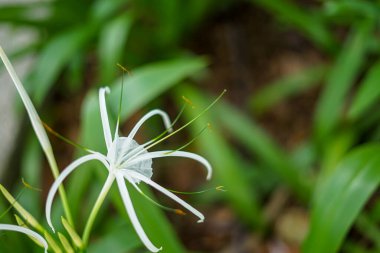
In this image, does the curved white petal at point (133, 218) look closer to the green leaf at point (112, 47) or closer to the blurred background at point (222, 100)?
the blurred background at point (222, 100)

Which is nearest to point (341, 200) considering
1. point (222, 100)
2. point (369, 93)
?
point (369, 93)

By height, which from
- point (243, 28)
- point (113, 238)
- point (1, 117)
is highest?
point (243, 28)

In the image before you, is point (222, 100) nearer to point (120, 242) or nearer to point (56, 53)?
point (56, 53)

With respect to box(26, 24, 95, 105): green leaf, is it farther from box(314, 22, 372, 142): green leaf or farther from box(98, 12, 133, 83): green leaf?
box(314, 22, 372, 142): green leaf

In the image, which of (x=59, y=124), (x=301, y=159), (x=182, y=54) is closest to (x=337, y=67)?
(x=301, y=159)

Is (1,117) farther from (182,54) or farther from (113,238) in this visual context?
(113,238)

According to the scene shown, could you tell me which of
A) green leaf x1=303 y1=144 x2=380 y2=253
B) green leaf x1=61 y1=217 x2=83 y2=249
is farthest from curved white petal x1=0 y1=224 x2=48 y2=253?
green leaf x1=303 y1=144 x2=380 y2=253
